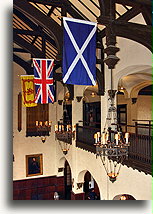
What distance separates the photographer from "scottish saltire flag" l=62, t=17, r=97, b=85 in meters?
5.09

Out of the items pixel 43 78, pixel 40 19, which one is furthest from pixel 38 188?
pixel 40 19

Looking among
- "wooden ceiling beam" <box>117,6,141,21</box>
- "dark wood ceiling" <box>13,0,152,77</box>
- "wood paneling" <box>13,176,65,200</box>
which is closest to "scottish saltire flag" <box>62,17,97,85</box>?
"dark wood ceiling" <box>13,0,152,77</box>

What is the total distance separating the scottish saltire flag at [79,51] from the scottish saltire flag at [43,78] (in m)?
3.58

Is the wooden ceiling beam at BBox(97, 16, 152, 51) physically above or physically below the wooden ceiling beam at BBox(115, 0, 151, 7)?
below

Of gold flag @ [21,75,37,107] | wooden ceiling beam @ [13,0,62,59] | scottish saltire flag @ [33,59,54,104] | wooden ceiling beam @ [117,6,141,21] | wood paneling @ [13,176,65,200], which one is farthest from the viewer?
wood paneling @ [13,176,65,200]

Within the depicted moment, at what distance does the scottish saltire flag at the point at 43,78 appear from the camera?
Answer: 28.8ft

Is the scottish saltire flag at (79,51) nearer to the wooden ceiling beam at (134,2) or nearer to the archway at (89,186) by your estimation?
the wooden ceiling beam at (134,2)

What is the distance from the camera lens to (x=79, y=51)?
534 cm

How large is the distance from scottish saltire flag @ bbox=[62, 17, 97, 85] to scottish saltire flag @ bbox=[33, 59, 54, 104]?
11.7 ft

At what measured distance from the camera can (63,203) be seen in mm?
1891

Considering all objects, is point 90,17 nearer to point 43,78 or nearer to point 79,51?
point 43,78

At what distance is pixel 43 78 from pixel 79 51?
13.1 ft

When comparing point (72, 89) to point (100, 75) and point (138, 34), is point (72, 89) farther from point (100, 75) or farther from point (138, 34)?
point (138, 34)

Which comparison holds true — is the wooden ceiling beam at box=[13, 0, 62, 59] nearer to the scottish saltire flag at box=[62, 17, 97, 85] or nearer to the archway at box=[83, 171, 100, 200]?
the scottish saltire flag at box=[62, 17, 97, 85]
